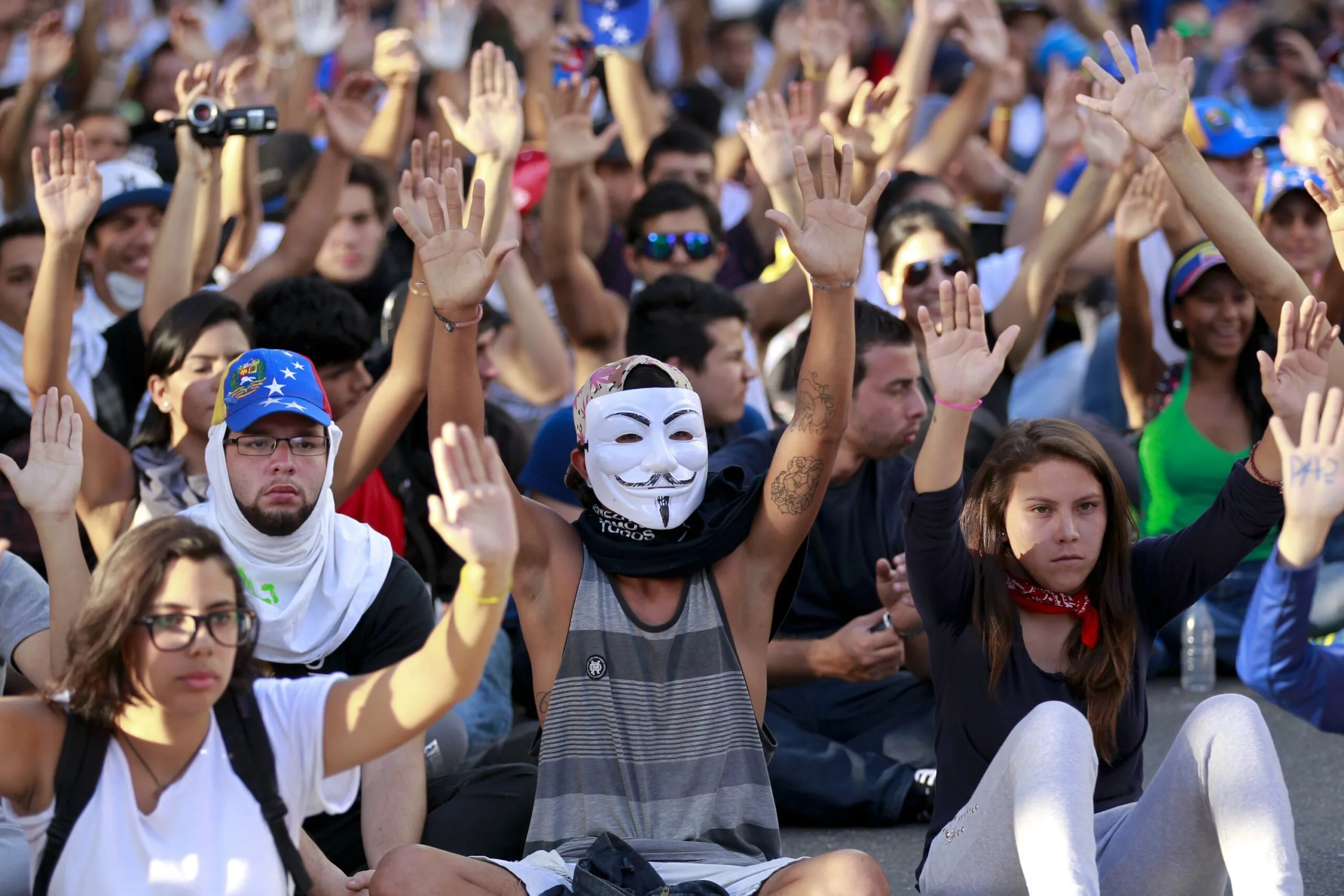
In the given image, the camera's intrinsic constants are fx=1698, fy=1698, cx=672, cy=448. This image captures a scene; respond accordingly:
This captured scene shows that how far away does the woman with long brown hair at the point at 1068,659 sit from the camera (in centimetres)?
329

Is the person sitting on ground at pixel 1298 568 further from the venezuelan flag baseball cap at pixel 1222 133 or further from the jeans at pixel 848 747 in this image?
the venezuelan flag baseball cap at pixel 1222 133

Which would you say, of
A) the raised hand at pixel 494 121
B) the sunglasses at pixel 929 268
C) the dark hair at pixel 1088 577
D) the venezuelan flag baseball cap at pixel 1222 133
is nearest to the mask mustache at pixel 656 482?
the dark hair at pixel 1088 577

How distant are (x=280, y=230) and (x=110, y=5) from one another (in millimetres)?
3443

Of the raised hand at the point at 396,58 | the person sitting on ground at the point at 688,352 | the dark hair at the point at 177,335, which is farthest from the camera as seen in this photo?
the raised hand at the point at 396,58

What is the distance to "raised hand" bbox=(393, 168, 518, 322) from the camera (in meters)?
3.77

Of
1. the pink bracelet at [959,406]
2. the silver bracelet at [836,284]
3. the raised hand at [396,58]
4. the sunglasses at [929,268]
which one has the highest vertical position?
the raised hand at [396,58]

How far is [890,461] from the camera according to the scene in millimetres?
5375

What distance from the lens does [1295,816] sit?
4.83 m

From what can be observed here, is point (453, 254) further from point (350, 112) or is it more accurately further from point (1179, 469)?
point (1179, 469)

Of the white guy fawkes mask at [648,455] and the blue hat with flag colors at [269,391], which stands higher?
the blue hat with flag colors at [269,391]

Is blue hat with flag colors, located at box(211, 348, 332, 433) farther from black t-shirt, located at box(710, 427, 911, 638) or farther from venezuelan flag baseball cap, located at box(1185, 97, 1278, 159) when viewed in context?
venezuelan flag baseball cap, located at box(1185, 97, 1278, 159)

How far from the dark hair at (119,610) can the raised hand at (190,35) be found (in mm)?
5932

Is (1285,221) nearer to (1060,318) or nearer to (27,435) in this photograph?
(1060,318)

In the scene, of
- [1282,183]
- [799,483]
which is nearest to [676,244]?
[1282,183]
